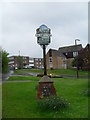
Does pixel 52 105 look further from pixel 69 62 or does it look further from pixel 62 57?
pixel 69 62

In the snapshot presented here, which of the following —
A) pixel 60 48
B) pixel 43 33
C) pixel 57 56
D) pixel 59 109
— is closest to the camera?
pixel 59 109

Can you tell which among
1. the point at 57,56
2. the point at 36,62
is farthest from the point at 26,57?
the point at 57,56

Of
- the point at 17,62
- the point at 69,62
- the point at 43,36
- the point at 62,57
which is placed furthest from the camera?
the point at 17,62

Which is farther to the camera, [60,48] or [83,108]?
[60,48]

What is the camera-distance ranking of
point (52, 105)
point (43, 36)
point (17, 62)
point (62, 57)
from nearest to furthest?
1. point (52, 105)
2. point (43, 36)
3. point (62, 57)
4. point (17, 62)

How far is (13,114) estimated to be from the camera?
7.05 metres

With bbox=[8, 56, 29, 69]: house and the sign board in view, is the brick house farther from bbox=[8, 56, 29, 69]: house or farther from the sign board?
the sign board

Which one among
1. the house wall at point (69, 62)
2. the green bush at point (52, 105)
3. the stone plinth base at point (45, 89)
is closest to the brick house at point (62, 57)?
the house wall at point (69, 62)

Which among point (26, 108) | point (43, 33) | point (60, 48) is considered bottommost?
point (26, 108)

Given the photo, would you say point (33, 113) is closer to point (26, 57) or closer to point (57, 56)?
point (57, 56)

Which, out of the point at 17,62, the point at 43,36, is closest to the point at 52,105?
the point at 43,36

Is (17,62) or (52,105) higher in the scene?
(17,62)

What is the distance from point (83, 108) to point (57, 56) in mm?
63374

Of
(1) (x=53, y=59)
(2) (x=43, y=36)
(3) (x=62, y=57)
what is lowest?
(2) (x=43, y=36)
